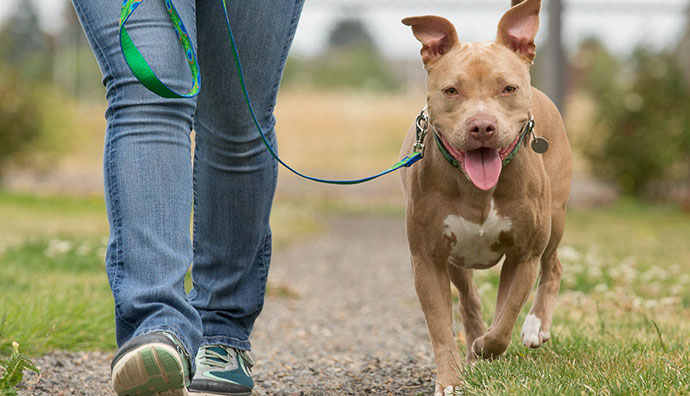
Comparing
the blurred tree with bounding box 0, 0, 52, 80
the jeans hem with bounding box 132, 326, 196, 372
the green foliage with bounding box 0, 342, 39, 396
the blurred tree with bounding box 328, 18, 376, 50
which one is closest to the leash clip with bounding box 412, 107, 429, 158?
the jeans hem with bounding box 132, 326, 196, 372

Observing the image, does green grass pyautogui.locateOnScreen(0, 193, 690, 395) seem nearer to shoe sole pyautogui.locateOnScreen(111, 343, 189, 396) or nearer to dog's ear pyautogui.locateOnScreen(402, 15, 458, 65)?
shoe sole pyautogui.locateOnScreen(111, 343, 189, 396)

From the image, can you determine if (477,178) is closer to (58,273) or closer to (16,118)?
(58,273)

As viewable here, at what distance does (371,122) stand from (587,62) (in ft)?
18.7

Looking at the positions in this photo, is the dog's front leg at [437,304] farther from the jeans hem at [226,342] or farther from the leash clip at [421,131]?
the jeans hem at [226,342]

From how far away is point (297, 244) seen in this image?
8445 mm

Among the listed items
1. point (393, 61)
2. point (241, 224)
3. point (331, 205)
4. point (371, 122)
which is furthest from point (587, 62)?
point (241, 224)

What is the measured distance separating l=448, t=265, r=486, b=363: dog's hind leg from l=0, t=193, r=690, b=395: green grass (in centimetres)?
17

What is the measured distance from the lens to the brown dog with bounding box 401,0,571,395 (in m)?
2.46

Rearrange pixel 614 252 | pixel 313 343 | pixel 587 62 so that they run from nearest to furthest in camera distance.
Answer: pixel 313 343 < pixel 614 252 < pixel 587 62

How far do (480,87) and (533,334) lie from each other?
99 cm

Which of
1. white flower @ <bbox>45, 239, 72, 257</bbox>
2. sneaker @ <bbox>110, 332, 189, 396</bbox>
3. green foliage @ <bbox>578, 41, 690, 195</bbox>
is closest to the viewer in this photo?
sneaker @ <bbox>110, 332, 189, 396</bbox>

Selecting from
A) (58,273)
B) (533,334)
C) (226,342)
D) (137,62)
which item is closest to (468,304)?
(533,334)

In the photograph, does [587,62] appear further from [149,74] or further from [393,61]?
[149,74]

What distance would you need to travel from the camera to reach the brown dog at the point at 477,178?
2459mm
